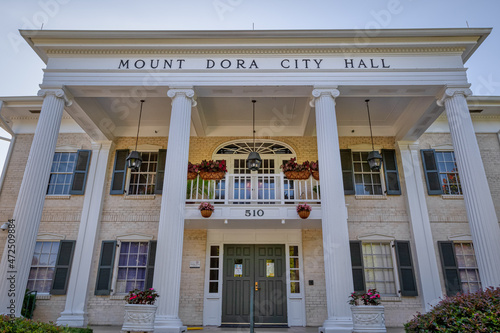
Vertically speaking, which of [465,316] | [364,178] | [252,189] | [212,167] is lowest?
[465,316]

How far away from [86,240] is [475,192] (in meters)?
11.9

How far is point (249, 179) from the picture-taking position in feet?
41.3

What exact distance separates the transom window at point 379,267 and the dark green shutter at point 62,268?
9.89m

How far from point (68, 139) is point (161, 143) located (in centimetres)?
361

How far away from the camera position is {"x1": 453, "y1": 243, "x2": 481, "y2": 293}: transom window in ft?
36.9

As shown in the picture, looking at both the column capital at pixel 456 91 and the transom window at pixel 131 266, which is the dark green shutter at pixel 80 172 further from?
the column capital at pixel 456 91

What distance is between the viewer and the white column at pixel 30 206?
8.06m

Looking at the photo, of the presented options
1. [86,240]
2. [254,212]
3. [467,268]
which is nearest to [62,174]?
[86,240]

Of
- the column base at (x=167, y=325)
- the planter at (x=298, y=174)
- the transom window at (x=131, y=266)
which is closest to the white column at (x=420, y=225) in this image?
the planter at (x=298, y=174)

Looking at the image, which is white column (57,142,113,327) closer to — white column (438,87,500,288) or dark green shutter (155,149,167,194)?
dark green shutter (155,149,167,194)

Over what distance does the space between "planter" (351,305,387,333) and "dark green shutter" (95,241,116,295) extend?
7.98 meters

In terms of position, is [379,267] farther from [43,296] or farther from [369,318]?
[43,296]

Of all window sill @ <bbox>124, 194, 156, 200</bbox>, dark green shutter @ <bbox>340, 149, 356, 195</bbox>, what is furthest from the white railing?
window sill @ <bbox>124, 194, 156, 200</bbox>

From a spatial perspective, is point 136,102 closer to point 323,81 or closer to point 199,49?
point 199,49
